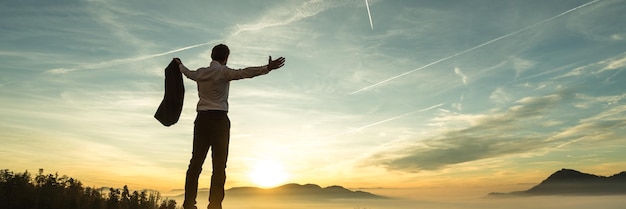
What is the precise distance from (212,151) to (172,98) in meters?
→ 1.96

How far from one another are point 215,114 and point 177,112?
1.93m

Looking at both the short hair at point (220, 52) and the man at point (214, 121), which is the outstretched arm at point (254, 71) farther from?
the short hair at point (220, 52)

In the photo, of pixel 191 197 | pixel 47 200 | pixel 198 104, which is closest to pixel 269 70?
pixel 198 104

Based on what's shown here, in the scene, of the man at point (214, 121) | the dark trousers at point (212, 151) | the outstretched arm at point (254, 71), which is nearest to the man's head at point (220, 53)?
the man at point (214, 121)

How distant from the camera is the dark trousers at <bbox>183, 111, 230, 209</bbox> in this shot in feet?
22.0

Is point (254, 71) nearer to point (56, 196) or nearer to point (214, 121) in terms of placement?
point (214, 121)

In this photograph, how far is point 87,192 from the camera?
9922mm

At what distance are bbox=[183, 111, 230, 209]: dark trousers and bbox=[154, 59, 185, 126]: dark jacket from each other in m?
1.63

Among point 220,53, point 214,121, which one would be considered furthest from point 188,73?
point 214,121

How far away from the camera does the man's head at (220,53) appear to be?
690 cm

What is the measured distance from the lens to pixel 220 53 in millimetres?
6902

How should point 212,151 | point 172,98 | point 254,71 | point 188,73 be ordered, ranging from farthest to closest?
point 172,98 < point 188,73 < point 212,151 < point 254,71

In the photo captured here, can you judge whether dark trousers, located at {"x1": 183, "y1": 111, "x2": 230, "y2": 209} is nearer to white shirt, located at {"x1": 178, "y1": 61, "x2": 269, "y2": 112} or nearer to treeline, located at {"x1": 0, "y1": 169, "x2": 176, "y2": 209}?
white shirt, located at {"x1": 178, "y1": 61, "x2": 269, "y2": 112}

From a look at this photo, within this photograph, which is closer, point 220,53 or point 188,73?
point 220,53
